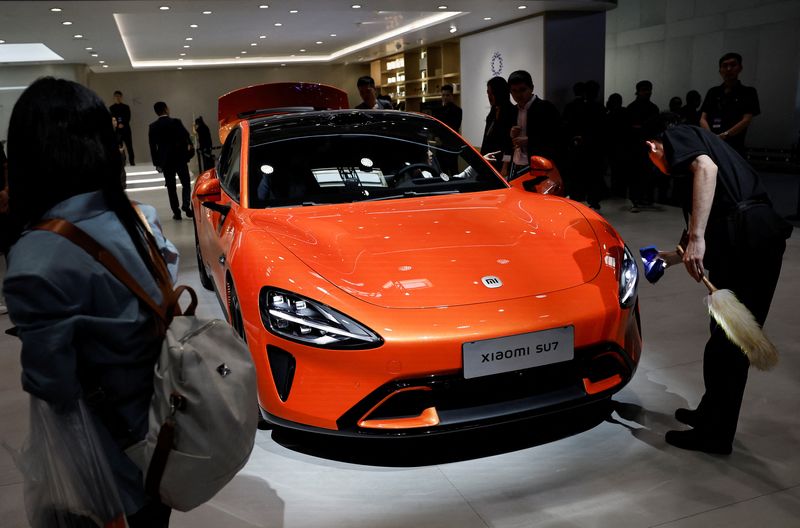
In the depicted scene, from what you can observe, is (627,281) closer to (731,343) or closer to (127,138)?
(731,343)

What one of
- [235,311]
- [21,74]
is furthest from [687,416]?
[21,74]

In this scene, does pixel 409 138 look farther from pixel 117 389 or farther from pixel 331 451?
pixel 117 389

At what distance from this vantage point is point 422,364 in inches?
85.1

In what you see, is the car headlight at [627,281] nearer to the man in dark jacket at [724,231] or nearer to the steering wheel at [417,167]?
the man in dark jacket at [724,231]

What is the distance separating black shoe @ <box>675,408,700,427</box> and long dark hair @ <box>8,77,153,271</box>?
2239 millimetres

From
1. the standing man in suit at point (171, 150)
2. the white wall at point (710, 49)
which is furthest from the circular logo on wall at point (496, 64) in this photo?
the standing man in suit at point (171, 150)

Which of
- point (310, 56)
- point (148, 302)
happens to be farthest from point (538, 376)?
point (310, 56)

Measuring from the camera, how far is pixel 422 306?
2.26 meters

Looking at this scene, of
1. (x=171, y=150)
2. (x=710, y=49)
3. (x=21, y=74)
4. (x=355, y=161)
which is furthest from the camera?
(x=21, y=74)

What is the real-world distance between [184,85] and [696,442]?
77.4 ft

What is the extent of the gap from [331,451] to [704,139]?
1760 millimetres

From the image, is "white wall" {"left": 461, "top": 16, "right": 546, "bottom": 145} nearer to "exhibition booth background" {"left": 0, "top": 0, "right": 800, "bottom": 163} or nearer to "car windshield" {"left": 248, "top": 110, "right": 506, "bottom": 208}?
"exhibition booth background" {"left": 0, "top": 0, "right": 800, "bottom": 163}

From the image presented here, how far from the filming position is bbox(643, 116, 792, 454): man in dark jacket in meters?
2.30

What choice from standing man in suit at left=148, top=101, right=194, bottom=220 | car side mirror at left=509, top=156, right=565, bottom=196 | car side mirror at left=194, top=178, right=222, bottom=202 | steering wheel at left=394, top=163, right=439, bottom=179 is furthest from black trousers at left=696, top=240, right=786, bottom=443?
standing man in suit at left=148, top=101, right=194, bottom=220
